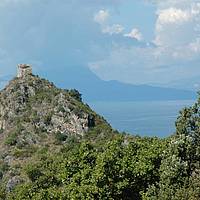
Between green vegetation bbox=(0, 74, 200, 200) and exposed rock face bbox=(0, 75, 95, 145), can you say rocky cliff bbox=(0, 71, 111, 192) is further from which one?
green vegetation bbox=(0, 74, 200, 200)

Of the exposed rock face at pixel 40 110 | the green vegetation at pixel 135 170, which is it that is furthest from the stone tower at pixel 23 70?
the green vegetation at pixel 135 170

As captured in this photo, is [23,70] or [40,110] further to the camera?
[23,70]

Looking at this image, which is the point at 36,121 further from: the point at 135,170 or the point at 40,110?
the point at 135,170

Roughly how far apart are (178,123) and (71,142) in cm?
3357

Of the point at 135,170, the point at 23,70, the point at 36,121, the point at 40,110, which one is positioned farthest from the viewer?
the point at 23,70

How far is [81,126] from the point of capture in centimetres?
6469

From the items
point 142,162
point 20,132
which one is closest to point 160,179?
point 142,162

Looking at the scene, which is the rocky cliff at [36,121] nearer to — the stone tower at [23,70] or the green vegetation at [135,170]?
the stone tower at [23,70]

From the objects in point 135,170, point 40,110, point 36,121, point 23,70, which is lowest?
point 135,170

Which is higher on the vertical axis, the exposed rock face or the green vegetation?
the exposed rock face

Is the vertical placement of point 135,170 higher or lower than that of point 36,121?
lower

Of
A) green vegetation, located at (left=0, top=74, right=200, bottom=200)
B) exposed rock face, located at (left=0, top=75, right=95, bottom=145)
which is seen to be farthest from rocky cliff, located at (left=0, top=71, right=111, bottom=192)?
green vegetation, located at (left=0, top=74, right=200, bottom=200)

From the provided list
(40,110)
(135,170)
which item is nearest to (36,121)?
(40,110)

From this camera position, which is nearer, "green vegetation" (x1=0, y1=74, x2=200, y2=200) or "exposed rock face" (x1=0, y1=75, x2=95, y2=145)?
"green vegetation" (x1=0, y1=74, x2=200, y2=200)
